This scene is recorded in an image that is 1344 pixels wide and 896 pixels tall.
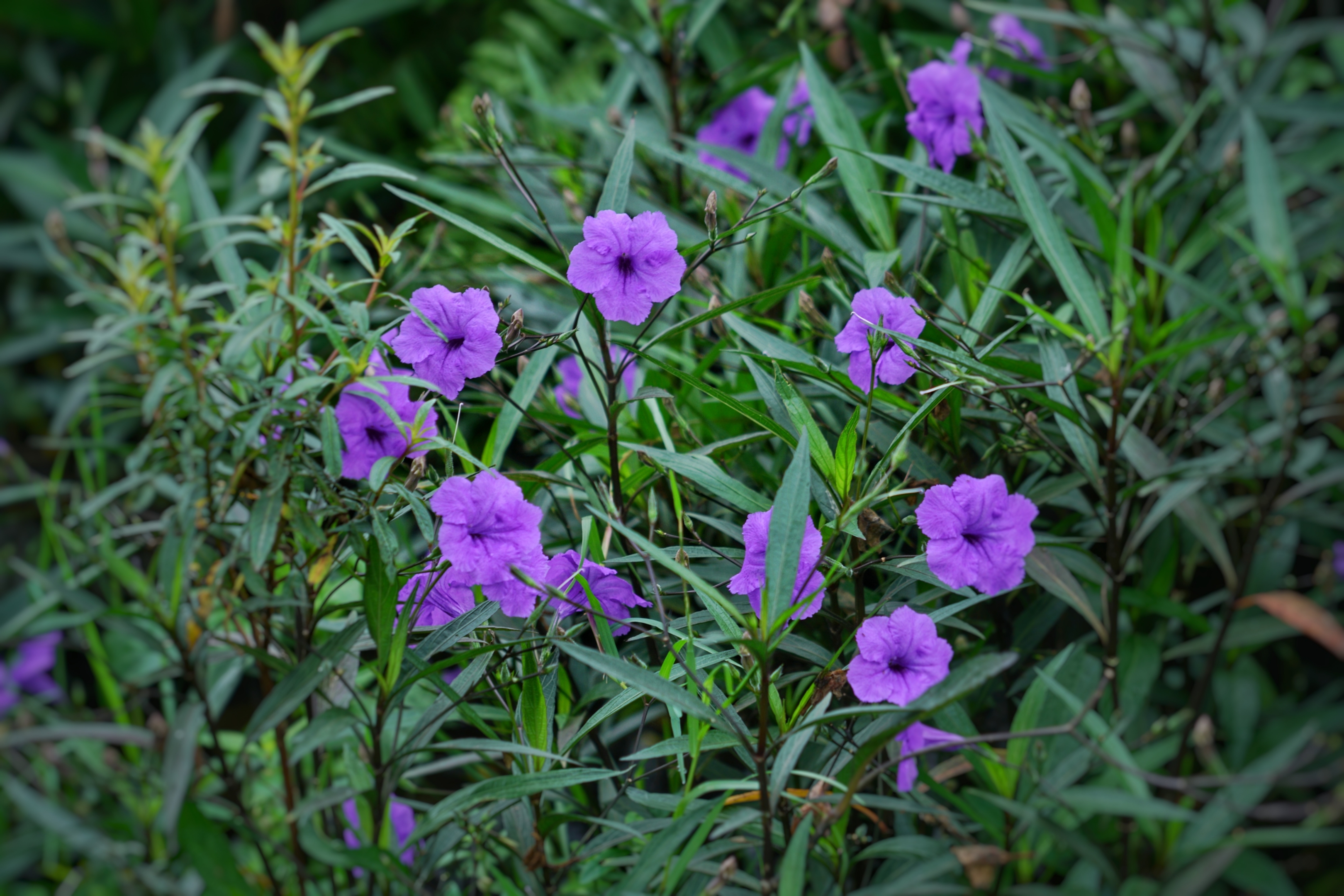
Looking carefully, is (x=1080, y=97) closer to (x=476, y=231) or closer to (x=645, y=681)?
(x=476, y=231)

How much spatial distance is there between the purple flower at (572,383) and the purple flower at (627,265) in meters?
0.28

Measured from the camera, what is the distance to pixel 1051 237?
35.3 inches

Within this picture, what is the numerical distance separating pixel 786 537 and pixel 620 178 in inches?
13.0

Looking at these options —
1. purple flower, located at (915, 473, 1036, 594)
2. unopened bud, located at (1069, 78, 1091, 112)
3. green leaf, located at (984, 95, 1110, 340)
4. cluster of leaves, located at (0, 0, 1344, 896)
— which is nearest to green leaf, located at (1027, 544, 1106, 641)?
cluster of leaves, located at (0, 0, 1344, 896)

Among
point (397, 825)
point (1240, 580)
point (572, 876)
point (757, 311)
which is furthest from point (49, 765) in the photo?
point (1240, 580)

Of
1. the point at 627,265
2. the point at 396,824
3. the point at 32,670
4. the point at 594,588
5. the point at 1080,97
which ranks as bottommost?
the point at 32,670

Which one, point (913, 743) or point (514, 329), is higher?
point (514, 329)

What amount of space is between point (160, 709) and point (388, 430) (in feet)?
4.61

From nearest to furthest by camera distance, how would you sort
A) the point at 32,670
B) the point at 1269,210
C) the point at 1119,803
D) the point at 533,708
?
the point at 1119,803
the point at 533,708
the point at 1269,210
the point at 32,670

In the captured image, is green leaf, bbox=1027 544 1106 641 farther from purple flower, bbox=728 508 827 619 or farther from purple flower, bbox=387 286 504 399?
purple flower, bbox=387 286 504 399

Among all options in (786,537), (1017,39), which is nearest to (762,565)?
(786,537)

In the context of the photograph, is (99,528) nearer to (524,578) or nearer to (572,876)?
(572,876)

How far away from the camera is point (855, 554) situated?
2.68ft

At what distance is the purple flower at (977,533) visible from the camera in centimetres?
67
